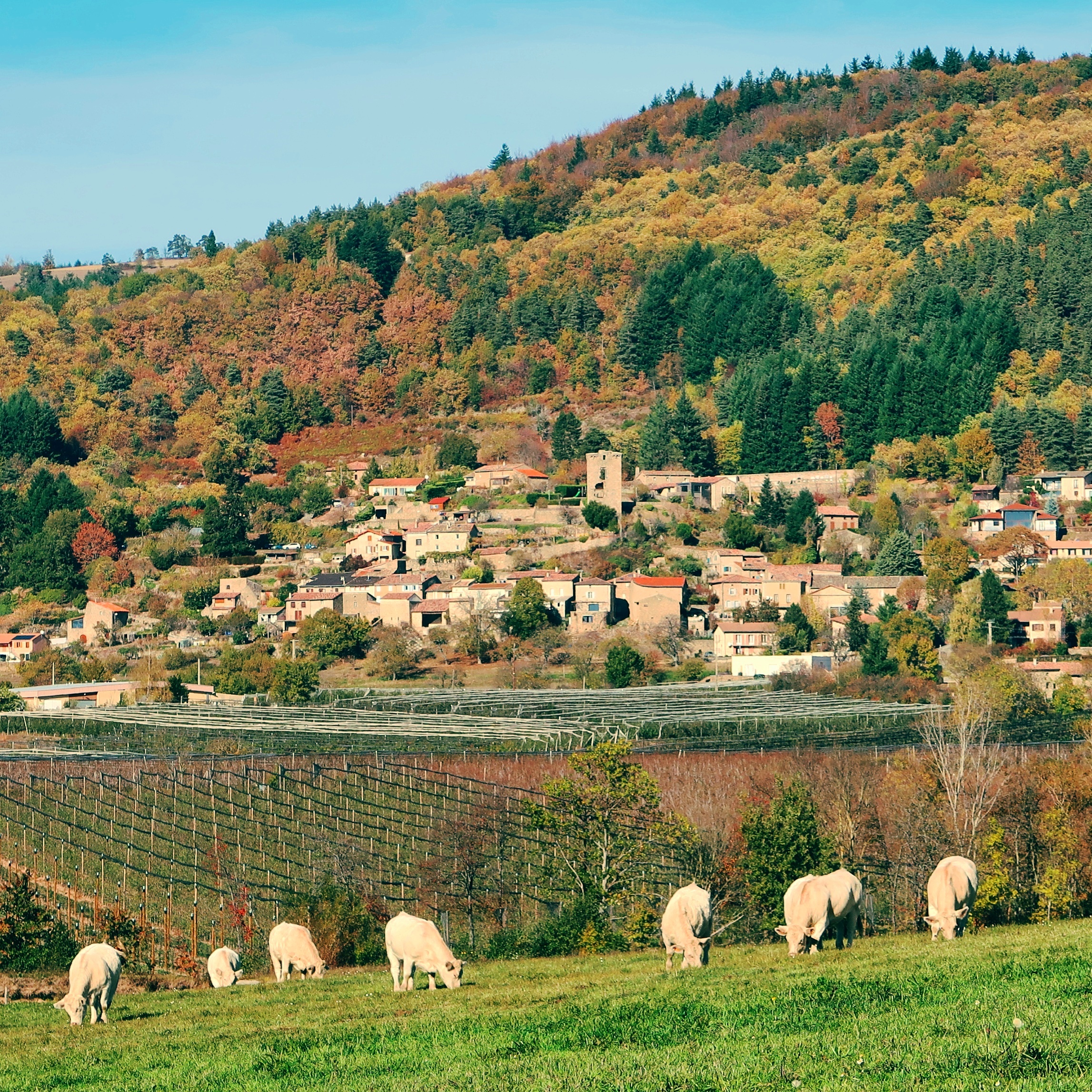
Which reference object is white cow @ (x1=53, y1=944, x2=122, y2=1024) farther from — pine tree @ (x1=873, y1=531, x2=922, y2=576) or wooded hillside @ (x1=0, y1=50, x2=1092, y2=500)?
wooded hillside @ (x1=0, y1=50, x2=1092, y2=500)

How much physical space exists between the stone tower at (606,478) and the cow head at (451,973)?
246 feet

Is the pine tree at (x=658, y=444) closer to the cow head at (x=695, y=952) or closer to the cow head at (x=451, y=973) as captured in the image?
the cow head at (x=695, y=952)

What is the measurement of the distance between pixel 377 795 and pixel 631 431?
66254mm

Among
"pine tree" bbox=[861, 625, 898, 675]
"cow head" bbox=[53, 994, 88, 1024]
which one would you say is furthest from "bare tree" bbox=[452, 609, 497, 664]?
"cow head" bbox=[53, 994, 88, 1024]

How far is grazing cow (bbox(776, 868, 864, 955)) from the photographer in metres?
19.3

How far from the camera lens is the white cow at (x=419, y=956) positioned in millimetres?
18641

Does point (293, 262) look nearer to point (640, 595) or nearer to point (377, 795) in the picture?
point (640, 595)

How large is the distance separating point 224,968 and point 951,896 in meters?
8.98

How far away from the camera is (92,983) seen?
1781 centimetres

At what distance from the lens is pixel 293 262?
15138cm

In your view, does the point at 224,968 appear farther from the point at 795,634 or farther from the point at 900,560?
the point at 900,560

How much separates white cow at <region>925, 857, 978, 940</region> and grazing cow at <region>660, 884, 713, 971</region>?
267 cm

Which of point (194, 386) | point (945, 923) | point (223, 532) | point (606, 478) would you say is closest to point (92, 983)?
point (945, 923)

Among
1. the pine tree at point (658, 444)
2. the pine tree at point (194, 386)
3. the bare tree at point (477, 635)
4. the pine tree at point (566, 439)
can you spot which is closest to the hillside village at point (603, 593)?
the bare tree at point (477, 635)
